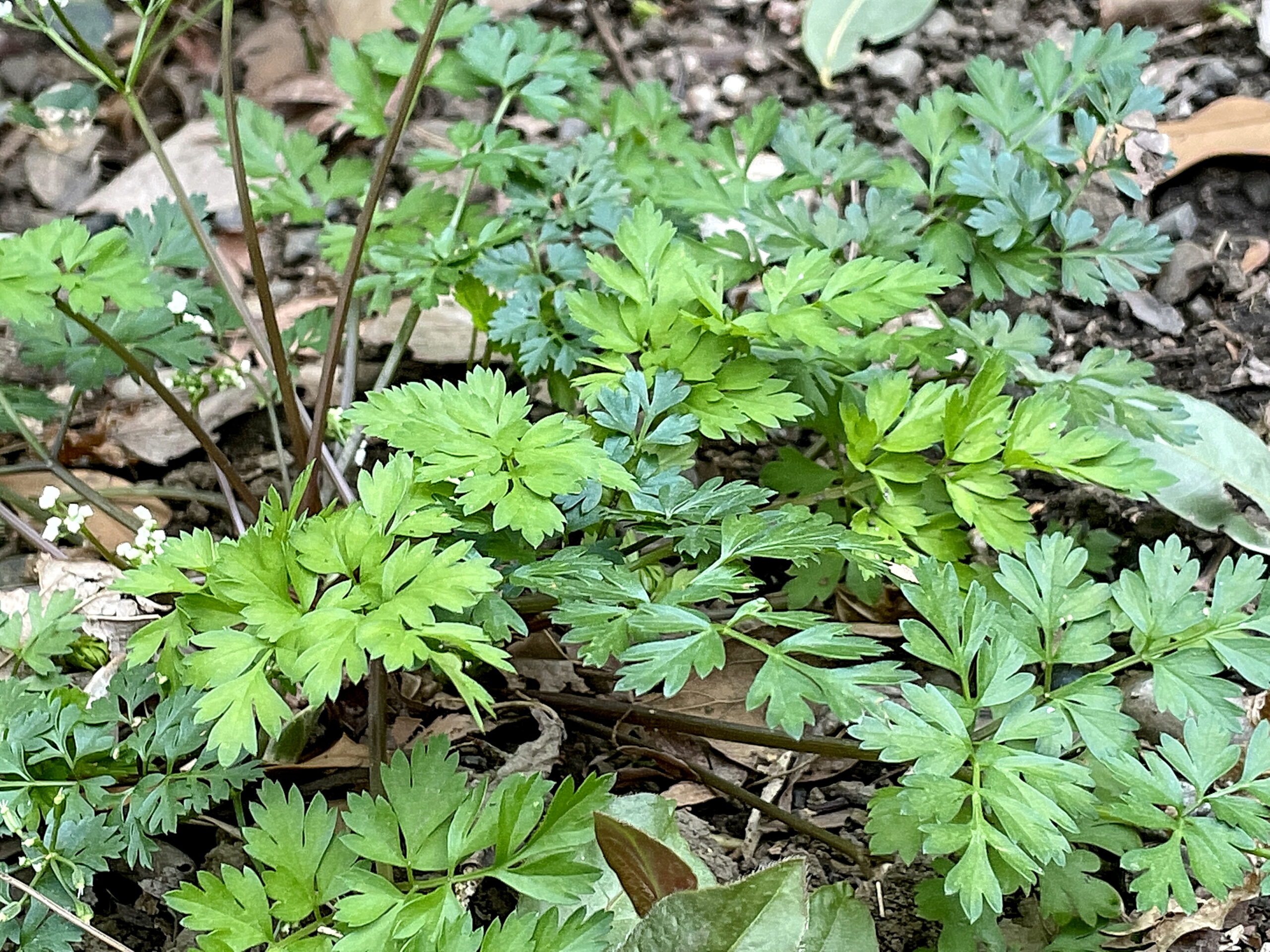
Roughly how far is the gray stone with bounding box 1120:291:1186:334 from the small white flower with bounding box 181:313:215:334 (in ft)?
5.78

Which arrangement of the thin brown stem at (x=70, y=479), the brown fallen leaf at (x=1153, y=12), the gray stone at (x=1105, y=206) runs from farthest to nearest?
the brown fallen leaf at (x=1153, y=12) → the gray stone at (x=1105, y=206) → the thin brown stem at (x=70, y=479)

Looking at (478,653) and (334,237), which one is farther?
(334,237)

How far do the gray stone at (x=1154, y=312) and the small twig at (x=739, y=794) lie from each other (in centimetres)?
127

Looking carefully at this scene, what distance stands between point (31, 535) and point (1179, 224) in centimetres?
226

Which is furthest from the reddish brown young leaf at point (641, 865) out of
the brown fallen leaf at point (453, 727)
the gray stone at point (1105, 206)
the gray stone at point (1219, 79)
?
the gray stone at point (1219, 79)

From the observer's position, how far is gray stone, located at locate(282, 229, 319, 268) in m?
2.60

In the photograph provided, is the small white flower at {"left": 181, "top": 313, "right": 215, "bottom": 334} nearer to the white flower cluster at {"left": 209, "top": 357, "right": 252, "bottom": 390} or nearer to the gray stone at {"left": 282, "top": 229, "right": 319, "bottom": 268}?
the white flower cluster at {"left": 209, "top": 357, "right": 252, "bottom": 390}

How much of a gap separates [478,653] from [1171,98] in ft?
7.23

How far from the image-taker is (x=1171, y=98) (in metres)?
2.43

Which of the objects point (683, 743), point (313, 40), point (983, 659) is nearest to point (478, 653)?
point (983, 659)

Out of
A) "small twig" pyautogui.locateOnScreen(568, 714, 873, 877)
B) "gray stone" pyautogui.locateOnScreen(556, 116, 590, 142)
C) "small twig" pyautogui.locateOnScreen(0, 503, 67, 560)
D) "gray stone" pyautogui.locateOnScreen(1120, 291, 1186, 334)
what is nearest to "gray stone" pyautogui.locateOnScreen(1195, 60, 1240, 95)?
"gray stone" pyautogui.locateOnScreen(1120, 291, 1186, 334)

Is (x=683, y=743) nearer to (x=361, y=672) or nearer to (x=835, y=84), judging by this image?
(x=361, y=672)

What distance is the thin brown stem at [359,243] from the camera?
1498 millimetres

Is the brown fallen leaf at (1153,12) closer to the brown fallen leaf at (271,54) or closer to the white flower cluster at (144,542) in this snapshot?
the brown fallen leaf at (271,54)
